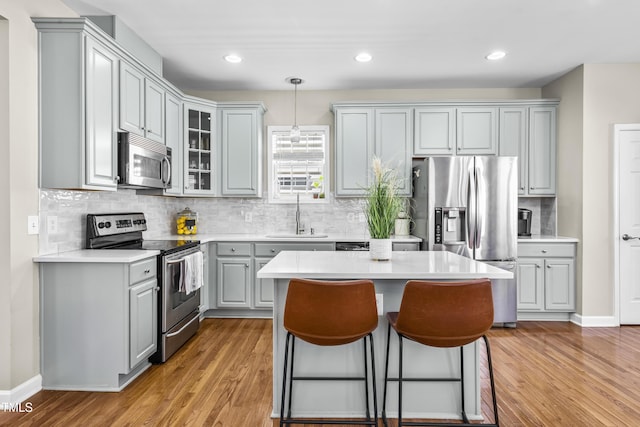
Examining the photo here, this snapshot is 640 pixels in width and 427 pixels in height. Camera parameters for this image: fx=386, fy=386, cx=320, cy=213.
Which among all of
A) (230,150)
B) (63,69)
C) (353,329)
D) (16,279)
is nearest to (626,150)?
(353,329)

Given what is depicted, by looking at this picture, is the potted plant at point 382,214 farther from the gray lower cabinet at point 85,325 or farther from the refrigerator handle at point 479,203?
the refrigerator handle at point 479,203

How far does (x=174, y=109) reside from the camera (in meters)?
4.03

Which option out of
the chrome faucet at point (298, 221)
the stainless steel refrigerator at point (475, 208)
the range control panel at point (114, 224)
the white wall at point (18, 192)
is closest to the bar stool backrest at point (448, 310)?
→ the stainless steel refrigerator at point (475, 208)

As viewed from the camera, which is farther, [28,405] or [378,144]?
[378,144]

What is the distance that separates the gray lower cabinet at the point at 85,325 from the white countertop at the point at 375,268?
112 centimetres

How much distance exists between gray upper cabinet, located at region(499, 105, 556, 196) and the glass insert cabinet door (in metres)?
3.41

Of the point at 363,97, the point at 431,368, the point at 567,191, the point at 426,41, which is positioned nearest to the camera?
the point at 431,368

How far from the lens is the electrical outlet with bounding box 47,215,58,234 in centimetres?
266

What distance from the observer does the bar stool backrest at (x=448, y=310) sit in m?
1.86

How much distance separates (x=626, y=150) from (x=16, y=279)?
212 inches

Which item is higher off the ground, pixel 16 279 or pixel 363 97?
pixel 363 97

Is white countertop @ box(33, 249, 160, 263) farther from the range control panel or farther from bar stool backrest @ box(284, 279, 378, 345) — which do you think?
bar stool backrest @ box(284, 279, 378, 345)

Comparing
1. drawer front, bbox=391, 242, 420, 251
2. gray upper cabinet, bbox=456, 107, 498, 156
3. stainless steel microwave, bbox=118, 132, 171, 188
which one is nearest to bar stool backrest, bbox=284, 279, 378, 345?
stainless steel microwave, bbox=118, 132, 171, 188

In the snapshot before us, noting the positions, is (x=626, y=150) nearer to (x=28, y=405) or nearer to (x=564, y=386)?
(x=564, y=386)
